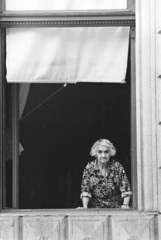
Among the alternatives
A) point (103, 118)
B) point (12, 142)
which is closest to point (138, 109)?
point (12, 142)

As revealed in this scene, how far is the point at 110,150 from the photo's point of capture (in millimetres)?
8297

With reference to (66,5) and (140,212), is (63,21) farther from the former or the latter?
(140,212)

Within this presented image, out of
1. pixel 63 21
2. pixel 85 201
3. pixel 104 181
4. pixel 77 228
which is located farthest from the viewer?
pixel 104 181

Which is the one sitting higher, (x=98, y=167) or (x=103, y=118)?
(x=103, y=118)

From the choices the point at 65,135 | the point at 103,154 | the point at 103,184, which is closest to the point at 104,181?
the point at 103,184

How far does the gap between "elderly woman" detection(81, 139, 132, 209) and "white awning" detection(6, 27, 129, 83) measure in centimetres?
104

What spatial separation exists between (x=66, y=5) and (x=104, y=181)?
6.93 feet

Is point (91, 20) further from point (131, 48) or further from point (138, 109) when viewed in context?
point (138, 109)

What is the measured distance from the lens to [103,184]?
817 centimetres

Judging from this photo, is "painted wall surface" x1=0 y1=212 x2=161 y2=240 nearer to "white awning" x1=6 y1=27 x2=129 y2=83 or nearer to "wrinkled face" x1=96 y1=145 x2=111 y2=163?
"wrinkled face" x1=96 y1=145 x2=111 y2=163

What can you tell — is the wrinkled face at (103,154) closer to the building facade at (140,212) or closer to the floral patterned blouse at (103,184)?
the floral patterned blouse at (103,184)

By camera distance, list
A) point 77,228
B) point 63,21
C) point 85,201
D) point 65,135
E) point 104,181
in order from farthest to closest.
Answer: point 65,135, point 104,181, point 85,201, point 63,21, point 77,228

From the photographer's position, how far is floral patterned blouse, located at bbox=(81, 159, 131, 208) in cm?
804

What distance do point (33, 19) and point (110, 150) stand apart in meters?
1.85
